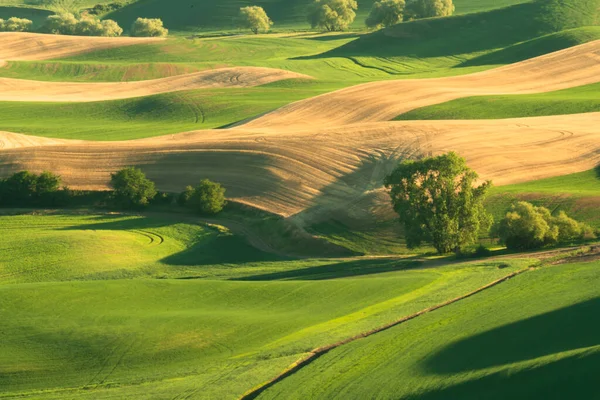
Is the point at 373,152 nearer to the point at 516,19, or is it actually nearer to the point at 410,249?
the point at 410,249

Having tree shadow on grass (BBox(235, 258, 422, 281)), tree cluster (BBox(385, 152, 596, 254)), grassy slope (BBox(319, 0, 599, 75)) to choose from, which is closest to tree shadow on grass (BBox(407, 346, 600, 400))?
tree shadow on grass (BBox(235, 258, 422, 281))

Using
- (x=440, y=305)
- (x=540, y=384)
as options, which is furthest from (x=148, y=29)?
(x=540, y=384)

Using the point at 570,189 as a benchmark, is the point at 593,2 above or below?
above

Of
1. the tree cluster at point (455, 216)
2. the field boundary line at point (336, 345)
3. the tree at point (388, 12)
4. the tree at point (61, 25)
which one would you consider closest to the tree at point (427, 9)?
the tree at point (388, 12)

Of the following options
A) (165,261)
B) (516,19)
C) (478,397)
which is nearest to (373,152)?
(165,261)

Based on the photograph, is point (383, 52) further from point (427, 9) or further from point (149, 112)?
point (149, 112)

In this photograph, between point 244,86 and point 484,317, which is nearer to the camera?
point 484,317
